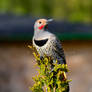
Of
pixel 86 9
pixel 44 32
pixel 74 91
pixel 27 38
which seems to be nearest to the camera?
pixel 44 32

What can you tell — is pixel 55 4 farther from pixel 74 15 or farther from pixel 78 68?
pixel 78 68

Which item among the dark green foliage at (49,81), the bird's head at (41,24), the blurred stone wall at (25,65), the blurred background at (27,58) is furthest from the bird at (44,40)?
the blurred stone wall at (25,65)

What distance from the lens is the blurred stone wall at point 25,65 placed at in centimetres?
1191

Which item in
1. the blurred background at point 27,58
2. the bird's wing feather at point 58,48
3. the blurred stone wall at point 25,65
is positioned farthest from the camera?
the blurred stone wall at point 25,65

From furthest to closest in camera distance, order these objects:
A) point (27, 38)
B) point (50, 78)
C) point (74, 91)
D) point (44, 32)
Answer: point (74, 91) → point (27, 38) → point (44, 32) → point (50, 78)

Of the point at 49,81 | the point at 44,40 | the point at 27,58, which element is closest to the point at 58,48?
the point at 44,40

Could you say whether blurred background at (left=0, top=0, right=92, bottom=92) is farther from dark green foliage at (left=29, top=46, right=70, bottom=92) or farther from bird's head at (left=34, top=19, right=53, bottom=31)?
dark green foliage at (left=29, top=46, right=70, bottom=92)

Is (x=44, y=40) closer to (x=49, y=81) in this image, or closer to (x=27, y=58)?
(x=49, y=81)

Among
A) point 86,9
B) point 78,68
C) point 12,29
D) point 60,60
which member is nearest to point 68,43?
point 78,68

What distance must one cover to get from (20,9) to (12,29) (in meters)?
14.8

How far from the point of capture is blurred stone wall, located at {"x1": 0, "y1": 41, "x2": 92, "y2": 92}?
11906mm

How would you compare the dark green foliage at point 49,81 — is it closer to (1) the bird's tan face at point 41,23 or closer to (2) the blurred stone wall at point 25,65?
(1) the bird's tan face at point 41,23

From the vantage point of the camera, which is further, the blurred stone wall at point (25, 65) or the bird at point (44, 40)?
the blurred stone wall at point (25, 65)

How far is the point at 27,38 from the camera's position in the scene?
449 inches
